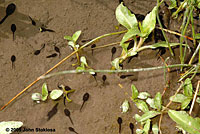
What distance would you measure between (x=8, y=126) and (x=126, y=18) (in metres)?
0.87

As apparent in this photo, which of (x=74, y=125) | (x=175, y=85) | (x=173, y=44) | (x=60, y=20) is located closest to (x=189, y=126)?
(x=175, y=85)

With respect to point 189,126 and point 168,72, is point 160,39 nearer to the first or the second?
point 168,72

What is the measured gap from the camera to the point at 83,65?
1306 millimetres

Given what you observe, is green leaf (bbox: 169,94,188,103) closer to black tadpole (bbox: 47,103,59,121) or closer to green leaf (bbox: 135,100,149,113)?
green leaf (bbox: 135,100,149,113)

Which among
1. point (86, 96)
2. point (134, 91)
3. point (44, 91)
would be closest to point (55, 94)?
point (44, 91)

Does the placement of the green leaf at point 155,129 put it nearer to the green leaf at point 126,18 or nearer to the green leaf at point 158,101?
the green leaf at point 158,101

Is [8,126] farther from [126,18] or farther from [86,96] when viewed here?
[126,18]

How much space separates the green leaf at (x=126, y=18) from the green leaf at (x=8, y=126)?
0.79 m

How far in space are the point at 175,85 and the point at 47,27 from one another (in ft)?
2.75

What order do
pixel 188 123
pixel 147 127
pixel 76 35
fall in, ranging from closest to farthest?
pixel 188 123 → pixel 147 127 → pixel 76 35

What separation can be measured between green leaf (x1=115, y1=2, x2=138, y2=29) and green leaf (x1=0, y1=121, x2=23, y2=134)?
793 mm

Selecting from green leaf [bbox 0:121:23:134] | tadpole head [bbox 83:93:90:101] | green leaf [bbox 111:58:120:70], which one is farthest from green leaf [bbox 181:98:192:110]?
green leaf [bbox 0:121:23:134]

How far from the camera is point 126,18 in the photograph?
1.29 m

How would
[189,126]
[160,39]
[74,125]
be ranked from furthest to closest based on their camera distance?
1. [160,39]
2. [74,125]
3. [189,126]
